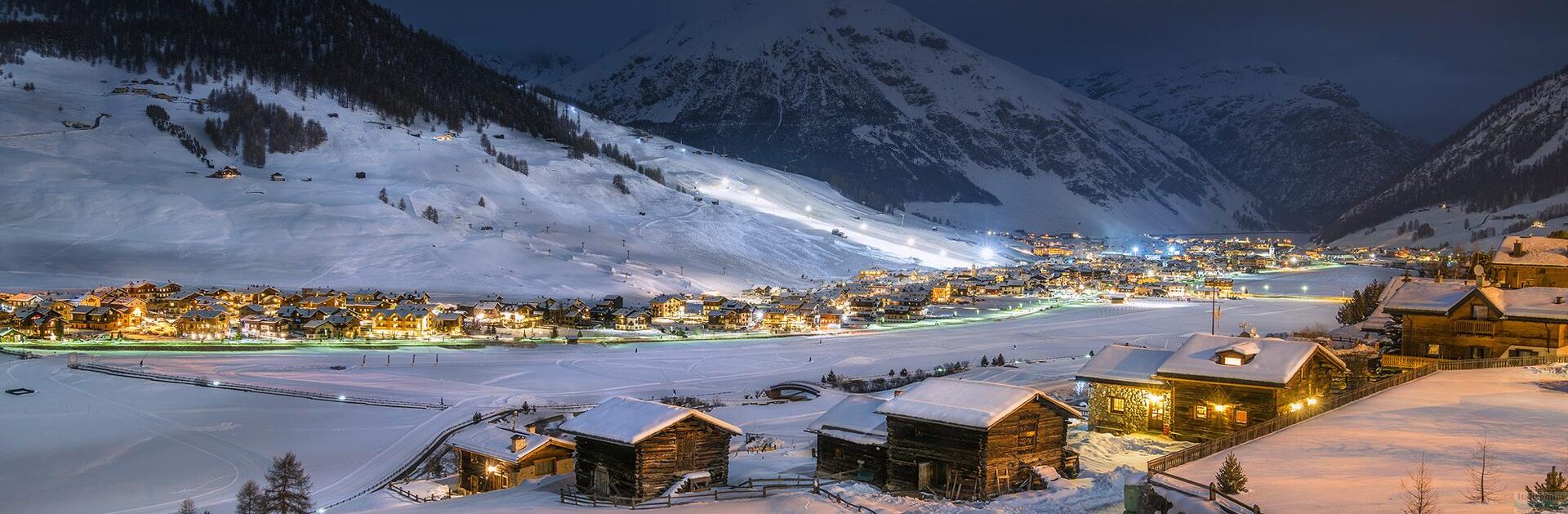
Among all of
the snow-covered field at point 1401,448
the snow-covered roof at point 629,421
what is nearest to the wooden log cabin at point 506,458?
the snow-covered roof at point 629,421

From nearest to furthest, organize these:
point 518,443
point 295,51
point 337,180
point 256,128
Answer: point 518,443 < point 337,180 < point 256,128 < point 295,51

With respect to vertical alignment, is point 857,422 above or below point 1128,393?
below

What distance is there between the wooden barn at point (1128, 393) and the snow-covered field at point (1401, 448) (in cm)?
422

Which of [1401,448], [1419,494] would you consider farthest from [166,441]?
[1419,494]

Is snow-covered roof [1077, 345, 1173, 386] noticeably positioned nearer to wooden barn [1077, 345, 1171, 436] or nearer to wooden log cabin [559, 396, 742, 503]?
wooden barn [1077, 345, 1171, 436]

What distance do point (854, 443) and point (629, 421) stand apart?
5.38 m

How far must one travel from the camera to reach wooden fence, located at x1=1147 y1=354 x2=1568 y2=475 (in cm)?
1923

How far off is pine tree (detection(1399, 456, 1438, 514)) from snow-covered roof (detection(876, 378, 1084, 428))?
7.71 m

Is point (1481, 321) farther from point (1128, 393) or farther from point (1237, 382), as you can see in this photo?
point (1128, 393)

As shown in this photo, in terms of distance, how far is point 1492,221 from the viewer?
155 m

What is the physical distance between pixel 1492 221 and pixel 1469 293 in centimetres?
14875

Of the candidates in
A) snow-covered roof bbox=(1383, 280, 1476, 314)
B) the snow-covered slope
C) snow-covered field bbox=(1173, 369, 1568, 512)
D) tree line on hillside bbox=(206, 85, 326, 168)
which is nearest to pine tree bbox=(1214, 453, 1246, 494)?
snow-covered field bbox=(1173, 369, 1568, 512)

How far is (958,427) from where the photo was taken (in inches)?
884

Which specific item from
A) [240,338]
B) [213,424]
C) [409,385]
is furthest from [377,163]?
[213,424]
